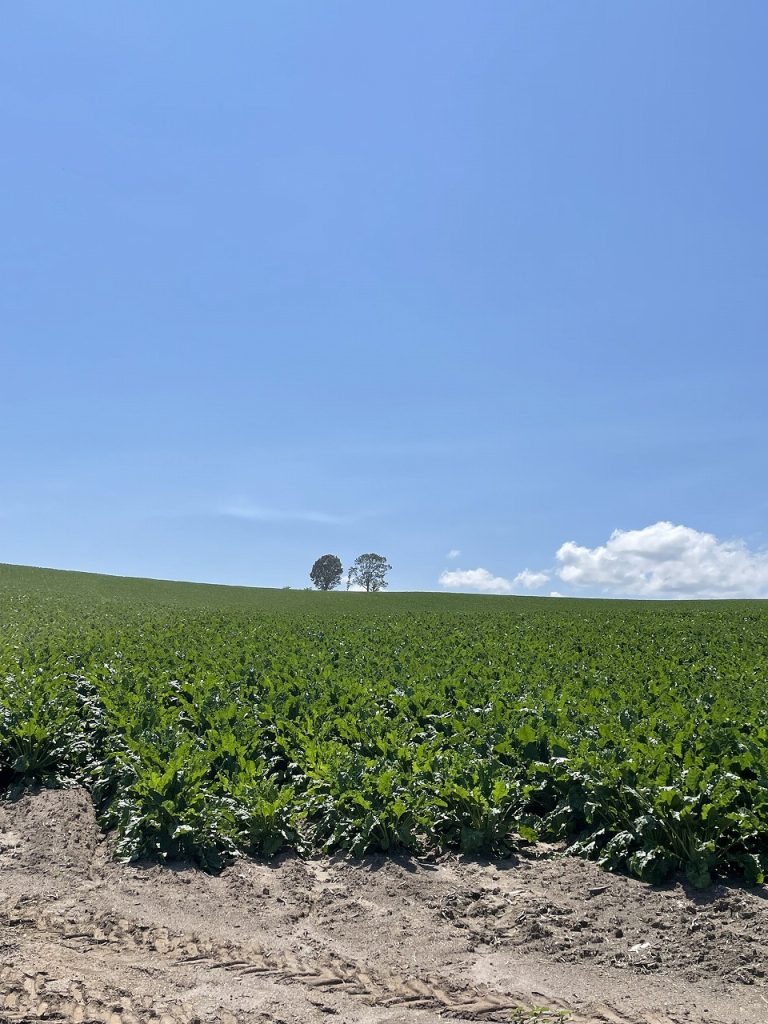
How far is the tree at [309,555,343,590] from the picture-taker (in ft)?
383

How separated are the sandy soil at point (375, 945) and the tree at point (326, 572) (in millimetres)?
109732

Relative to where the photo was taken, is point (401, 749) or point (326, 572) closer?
point (401, 749)

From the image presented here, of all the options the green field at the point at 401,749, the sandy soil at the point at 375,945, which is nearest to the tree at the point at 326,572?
the green field at the point at 401,749

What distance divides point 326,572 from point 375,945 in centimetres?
11206

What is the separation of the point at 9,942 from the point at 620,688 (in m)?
10.8

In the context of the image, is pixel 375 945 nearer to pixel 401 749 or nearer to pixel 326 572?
pixel 401 749

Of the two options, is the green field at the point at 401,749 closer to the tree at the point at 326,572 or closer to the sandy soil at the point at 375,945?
the sandy soil at the point at 375,945

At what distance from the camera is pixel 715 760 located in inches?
324

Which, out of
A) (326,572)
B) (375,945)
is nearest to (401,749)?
(375,945)

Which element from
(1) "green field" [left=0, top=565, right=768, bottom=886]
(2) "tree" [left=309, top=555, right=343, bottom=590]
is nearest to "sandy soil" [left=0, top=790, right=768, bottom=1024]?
(1) "green field" [left=0, top=565, right=768, bottom=886]

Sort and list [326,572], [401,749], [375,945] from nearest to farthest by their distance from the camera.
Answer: [375,945], [401,749], [326,572]

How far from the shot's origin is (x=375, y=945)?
5707 millimetres

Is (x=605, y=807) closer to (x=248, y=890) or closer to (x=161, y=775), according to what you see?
(x=248, y=890)

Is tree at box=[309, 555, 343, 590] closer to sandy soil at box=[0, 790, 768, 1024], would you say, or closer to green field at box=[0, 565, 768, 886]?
green field at box=[0, 565, 768, 886]
